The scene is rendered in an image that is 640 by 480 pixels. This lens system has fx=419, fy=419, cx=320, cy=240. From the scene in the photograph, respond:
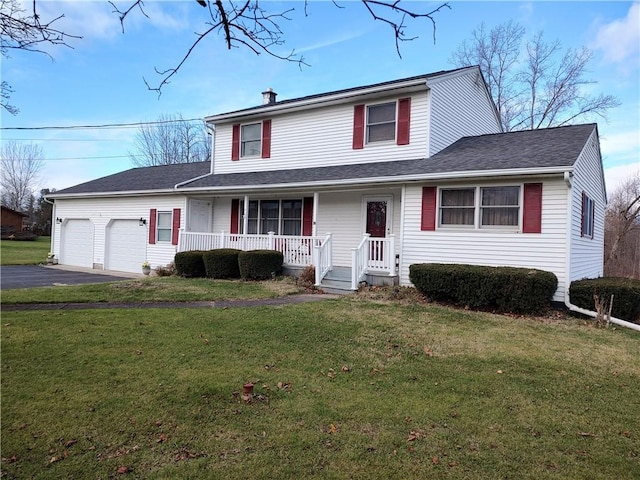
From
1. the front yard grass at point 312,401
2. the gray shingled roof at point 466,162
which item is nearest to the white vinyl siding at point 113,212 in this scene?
the gray shingled roof at point 466,162

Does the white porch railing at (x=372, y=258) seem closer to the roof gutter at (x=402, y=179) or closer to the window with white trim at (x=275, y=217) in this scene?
the roof gutter at (x=402, y=179)

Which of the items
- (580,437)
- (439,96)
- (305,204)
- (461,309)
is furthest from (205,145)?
(580,437)

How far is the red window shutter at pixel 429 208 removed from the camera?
1080 cm

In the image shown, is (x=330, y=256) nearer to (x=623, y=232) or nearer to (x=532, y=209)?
(x=532, y=209)

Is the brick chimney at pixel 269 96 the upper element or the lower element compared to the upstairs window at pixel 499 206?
upper

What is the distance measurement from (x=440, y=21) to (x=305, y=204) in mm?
11435

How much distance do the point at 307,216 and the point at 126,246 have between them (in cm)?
849

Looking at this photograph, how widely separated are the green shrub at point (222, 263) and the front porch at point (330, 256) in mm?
759

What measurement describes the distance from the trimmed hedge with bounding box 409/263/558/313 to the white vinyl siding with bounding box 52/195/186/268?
393 inches

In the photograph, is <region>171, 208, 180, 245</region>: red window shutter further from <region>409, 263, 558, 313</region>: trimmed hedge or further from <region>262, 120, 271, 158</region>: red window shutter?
<region>409, 263, 558, 313</region>: trimmed hedge

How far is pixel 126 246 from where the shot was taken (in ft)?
57.6

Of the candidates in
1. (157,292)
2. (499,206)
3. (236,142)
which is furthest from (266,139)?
(499,206)

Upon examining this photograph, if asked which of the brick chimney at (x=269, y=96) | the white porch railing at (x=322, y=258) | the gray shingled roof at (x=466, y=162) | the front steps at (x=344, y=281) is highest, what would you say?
the brick chimney at (x=269, y=96)

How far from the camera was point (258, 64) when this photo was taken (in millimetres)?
3920
